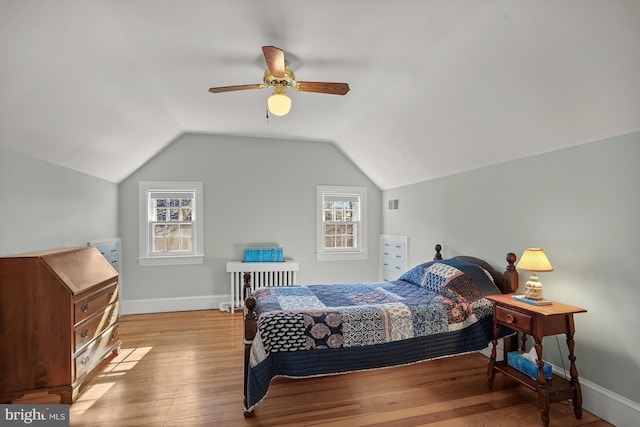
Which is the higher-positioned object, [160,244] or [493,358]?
[160,244]

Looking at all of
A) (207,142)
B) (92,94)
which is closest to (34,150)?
(92,94)

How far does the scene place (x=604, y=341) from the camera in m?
2.24

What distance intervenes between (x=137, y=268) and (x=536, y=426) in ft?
15.7

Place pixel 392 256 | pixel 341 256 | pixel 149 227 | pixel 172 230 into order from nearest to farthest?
pixel 149 227 → pixel 172 230 → pixel 392 256 → pixel 341 256

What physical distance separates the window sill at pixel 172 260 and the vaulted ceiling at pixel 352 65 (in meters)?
1.53

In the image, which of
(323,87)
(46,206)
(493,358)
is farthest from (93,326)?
(493,358)

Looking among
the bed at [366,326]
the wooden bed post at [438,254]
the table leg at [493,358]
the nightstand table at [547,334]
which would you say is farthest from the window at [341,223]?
the nightstand table at [547,334]

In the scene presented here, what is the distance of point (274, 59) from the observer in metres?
2.09

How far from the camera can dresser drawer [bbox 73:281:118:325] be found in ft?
8.04

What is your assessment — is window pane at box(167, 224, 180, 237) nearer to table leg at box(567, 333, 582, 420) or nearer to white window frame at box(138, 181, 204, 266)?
white window frame at box(138, 181, 204, 266)

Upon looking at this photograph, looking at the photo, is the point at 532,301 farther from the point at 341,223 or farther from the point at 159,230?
the point at 159,230

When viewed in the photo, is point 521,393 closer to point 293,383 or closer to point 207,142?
point 293,383

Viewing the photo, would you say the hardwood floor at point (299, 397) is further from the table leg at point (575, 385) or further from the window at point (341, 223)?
the window at point (341, 223)

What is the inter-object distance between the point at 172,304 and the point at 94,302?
201 cm
